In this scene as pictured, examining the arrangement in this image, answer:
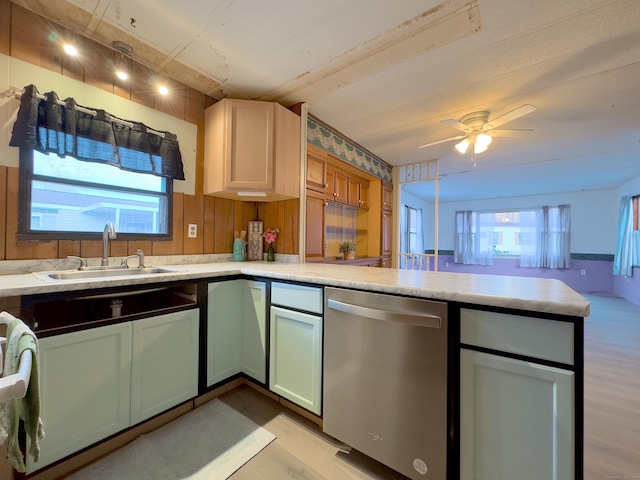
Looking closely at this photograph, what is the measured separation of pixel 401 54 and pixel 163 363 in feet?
8.21

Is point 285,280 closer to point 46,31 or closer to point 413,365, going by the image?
point 413,365

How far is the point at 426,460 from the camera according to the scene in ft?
3.83

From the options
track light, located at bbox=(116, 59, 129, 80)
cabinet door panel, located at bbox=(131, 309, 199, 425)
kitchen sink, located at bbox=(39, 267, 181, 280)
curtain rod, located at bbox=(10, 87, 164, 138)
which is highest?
track light, located at bbox=(116, 59, 129, 80)

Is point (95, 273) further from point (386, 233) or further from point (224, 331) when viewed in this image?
point (386, 233)

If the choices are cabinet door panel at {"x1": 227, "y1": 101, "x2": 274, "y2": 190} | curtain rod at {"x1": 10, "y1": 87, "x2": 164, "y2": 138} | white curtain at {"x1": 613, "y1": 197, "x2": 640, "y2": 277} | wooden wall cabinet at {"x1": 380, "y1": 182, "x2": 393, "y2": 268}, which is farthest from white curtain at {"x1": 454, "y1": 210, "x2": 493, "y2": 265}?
curtain rod at {"x1": 10, "y1": 87, "x2": 164, "y2": 138}

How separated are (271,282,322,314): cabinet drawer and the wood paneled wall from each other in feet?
2.85

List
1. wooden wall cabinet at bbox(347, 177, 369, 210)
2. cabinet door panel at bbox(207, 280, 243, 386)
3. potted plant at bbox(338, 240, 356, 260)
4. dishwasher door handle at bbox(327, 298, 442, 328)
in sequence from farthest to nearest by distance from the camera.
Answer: wooden wall cabinet at bbox(347, 177, 369, 210) < potted plant at bbox(338, 240, 356, 260) < cabinet door panel at bbox(207, 280, 243, 386) < dishwasher door handle at bbox(327, 298, 442, 328)

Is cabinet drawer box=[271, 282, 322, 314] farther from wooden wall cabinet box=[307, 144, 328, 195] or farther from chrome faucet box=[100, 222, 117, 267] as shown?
wooden wall cabinet box=[307, 144, 328, 195]

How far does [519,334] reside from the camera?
992mm

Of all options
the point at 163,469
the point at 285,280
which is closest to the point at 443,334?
the point at 285,280

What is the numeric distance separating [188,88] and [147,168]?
832mm

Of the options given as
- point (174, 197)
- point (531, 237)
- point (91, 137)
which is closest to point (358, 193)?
point (174, 197)

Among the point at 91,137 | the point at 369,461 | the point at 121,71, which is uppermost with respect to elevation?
the point at 121,71

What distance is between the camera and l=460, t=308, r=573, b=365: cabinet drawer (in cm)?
92
